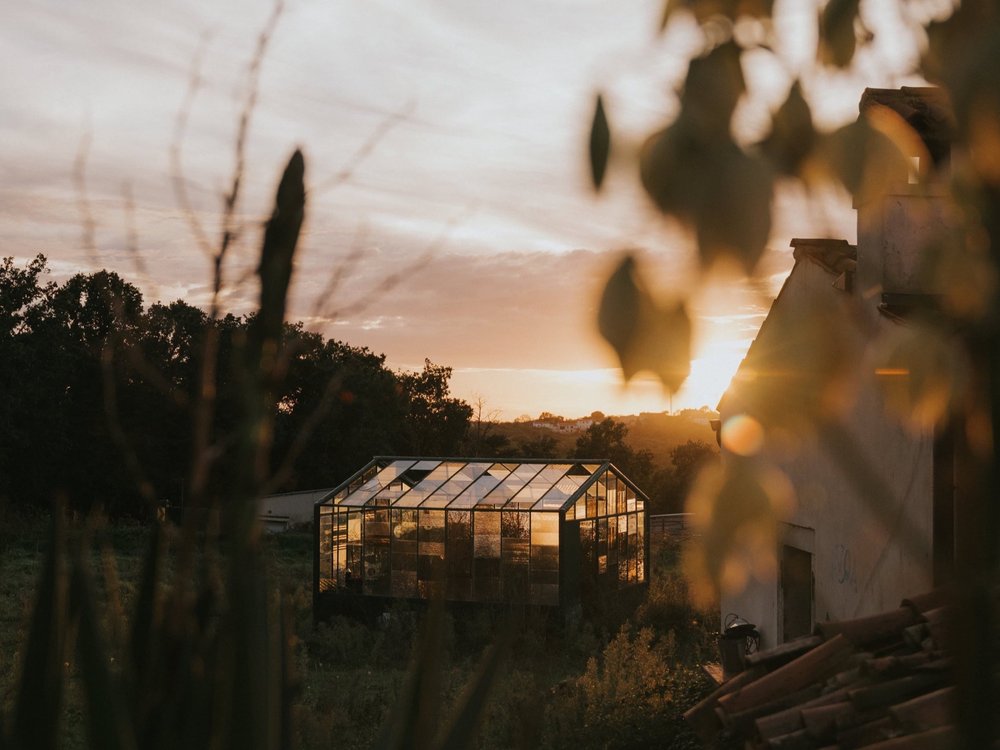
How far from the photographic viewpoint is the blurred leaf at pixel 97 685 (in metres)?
1.42

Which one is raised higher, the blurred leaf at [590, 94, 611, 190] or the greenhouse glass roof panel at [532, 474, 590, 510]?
the blurred leaf at [590, 94, 611, 190]

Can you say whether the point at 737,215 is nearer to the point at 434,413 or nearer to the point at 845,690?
the point at 845,690

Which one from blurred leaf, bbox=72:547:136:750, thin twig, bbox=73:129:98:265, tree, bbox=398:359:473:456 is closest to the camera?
blurred leaf, bbox=72:547:136:750

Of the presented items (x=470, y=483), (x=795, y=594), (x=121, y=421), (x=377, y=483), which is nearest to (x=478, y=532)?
(x=470, y=483)

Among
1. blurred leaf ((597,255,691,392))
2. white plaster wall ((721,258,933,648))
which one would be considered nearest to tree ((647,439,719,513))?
white plaster wall ((721,258,933,648))

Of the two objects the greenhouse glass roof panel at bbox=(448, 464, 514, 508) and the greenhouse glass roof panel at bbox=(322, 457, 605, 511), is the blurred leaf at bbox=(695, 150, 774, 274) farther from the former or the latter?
the greenhouse glass roof panel at bbox=(448, 464, 514, 508)

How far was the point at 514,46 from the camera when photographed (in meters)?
1.12

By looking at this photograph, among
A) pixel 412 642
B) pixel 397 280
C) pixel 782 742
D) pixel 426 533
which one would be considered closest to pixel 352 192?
pixel 397 280

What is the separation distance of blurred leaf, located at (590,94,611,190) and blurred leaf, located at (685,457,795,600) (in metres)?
0.30

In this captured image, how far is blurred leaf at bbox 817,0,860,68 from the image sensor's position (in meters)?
0.88

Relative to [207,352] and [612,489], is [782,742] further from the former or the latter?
[612,489]

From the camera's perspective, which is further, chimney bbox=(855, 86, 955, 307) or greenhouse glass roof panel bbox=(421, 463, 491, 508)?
greenhouse glass roof panel bbox=(421, 463, 491, 508)

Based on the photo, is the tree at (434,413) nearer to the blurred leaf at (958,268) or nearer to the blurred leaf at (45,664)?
the blurred leaf at (45,664)

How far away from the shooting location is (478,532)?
17.3 m
